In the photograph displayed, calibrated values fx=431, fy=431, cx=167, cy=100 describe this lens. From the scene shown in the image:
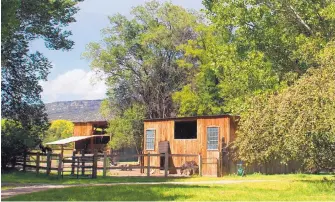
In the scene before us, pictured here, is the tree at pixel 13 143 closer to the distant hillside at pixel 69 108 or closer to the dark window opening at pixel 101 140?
the dark window opening at pixel 101 140

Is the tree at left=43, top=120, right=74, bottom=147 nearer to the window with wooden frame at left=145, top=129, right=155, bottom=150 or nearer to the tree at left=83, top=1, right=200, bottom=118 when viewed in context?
the tree at left=83, top=1, right=200, bottom=118

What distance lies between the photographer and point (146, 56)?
4206 centimetres

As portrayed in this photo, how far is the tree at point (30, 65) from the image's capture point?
73.6 ft

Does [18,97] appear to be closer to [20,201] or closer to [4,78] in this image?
[4,78]

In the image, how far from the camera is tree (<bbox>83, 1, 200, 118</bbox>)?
4100 centimetres

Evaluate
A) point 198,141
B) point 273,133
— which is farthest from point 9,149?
point 273,133

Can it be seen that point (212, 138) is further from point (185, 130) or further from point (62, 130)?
point (62, 130)

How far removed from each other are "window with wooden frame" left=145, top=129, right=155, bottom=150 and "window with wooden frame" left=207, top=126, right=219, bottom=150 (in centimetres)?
400

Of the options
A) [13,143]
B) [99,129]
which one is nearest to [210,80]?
[99,129]

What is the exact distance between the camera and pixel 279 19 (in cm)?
2469

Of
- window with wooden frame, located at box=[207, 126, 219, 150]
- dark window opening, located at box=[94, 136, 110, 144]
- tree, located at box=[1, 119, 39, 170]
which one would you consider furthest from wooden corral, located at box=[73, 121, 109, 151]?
window with wooden frame, located at box=[207, 126, 219, 150]

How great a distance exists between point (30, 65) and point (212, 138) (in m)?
11.0

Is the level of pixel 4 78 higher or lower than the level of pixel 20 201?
higher

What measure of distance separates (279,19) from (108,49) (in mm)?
23087
